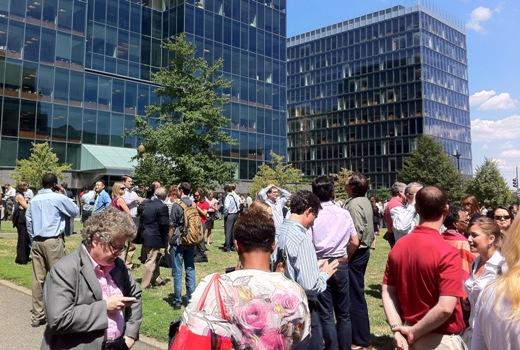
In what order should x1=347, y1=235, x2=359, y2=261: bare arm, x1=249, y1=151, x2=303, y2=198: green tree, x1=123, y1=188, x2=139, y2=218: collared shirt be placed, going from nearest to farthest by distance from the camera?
x1=347, y1=235, x2=359, y2=261: bare arm < x1=123, y1=188, x2=139, y2=218: collared shirt < x1=249, y1=151, x2=303, y2=198: green tree

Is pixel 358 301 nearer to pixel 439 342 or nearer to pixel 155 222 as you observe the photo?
pixel 439 342

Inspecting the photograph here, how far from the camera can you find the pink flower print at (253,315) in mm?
2197

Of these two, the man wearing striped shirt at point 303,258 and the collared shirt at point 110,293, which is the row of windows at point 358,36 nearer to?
the man wearing striped shirt at point 303,258

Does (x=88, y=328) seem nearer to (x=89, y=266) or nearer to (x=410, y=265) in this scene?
(x=89, y=266)

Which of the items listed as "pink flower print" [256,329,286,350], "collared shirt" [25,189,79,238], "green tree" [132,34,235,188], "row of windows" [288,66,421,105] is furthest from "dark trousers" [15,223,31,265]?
"row of windows" [288,66,421,105]

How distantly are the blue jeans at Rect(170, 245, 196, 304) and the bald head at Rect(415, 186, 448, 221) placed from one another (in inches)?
198

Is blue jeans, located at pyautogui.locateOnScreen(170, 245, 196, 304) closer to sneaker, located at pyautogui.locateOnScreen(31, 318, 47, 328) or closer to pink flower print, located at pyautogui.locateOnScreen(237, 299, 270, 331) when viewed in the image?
sneaker, located at pyautogui.locateOnScreen(31, 318, 47, 328)

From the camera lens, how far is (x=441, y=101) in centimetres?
9019

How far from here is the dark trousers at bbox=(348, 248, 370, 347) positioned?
234 inches

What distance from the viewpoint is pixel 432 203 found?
3.42m

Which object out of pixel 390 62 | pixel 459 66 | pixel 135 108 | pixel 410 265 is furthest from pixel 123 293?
pixel 459 66

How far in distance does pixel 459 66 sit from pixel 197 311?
4133 inches

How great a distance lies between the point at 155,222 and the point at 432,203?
21.6 ft

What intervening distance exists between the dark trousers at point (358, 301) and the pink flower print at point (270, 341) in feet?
13.1
